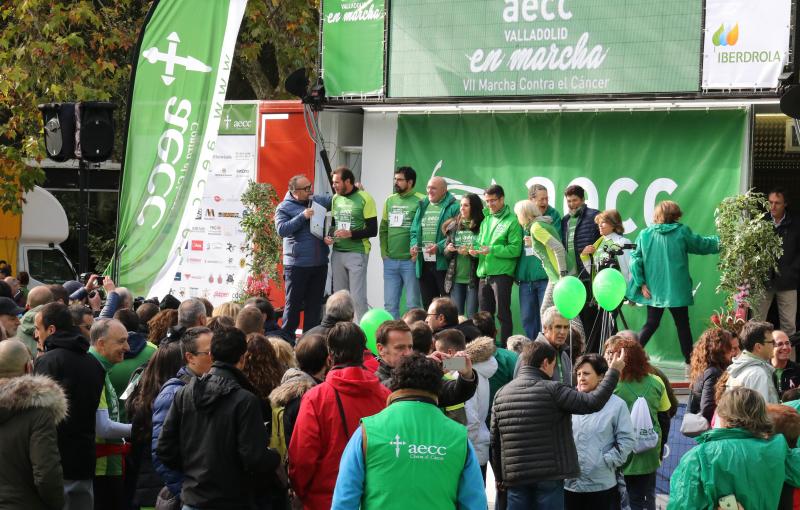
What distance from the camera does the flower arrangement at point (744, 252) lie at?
1210cm

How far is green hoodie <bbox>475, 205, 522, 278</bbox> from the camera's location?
41.8 ft

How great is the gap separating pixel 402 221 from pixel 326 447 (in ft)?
25.9

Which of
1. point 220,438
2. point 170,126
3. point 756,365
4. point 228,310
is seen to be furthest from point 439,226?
point 220,438

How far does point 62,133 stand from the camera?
1311 cm

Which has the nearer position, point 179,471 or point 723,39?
point 179,471

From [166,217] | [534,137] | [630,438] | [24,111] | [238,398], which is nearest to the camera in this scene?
[238,398]

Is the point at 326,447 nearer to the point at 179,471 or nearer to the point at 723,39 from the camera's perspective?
the point at 179,471

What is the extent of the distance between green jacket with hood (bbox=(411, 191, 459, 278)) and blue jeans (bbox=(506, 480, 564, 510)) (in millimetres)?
6208

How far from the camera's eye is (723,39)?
12.3 m

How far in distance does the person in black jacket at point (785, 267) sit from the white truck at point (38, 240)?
13143 mm

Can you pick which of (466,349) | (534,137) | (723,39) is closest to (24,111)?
(534,137)

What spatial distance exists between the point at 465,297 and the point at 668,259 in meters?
2.36

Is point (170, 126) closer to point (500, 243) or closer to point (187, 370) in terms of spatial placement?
point (500, 243)

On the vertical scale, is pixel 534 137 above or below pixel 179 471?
above
